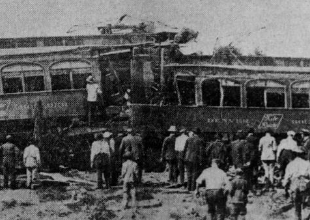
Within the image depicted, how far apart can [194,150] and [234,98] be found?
17.3ft

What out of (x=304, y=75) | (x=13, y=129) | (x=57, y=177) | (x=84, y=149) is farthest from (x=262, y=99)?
(x=13, y=129)

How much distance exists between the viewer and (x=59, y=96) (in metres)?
16.2

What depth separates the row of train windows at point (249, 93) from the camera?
54.0 feet

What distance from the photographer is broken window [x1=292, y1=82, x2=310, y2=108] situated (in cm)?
1712

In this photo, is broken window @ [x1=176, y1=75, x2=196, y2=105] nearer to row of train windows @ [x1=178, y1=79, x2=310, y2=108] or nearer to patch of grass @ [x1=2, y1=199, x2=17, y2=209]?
row of train windows @ [x1=178, y1=79, x2=310, y2=108]

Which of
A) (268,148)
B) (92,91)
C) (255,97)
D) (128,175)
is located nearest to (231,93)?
(255,97)

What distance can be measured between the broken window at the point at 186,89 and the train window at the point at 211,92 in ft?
1.31

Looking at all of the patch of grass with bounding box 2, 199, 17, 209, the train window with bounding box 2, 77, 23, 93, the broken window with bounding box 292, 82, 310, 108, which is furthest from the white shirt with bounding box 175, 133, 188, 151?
the train window with bounding box 2, 77, 23, 93

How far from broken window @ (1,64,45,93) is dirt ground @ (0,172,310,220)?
179 inches

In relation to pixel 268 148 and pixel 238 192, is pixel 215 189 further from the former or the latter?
pixel 268 148

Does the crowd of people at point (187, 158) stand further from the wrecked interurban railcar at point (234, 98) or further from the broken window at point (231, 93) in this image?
the broken window at point (231, 93)

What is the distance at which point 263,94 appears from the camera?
17.0 meters

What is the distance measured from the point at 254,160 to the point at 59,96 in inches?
288

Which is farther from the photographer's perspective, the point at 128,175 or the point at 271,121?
the point at 271,121
